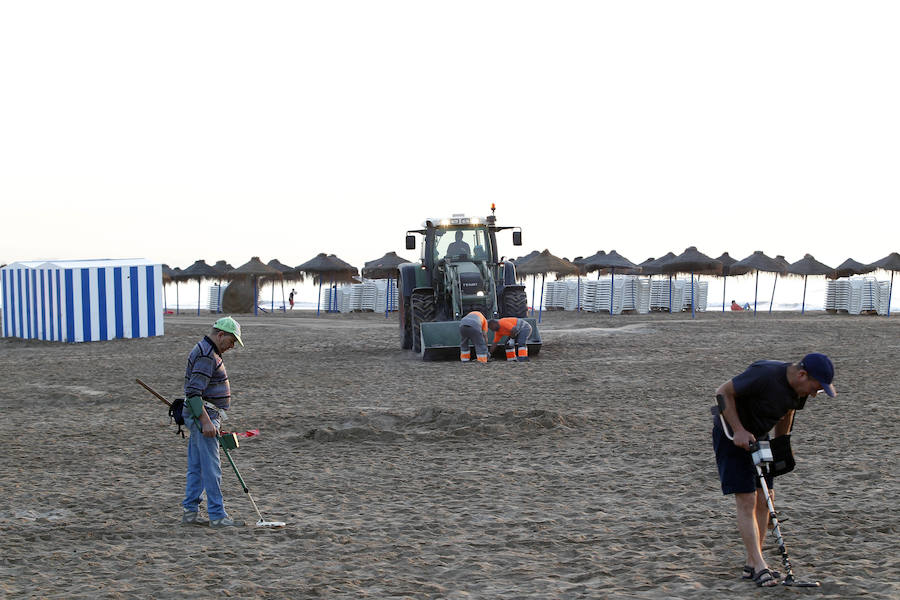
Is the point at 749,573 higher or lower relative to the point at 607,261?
lower

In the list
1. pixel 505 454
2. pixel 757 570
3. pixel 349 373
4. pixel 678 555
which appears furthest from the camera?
pixel 349 373

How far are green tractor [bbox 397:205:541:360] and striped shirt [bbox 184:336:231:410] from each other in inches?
458

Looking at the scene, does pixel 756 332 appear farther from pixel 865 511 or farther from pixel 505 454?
pixel 865 511

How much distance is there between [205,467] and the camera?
626 cm

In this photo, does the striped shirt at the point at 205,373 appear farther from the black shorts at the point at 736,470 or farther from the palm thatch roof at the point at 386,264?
the palm thatch roof at the point at 386,264

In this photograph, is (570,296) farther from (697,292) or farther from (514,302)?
(514,302)

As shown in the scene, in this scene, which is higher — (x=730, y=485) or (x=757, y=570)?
(x=730, y=485)

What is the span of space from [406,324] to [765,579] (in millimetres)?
15935

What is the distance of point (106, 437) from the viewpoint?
396 inches

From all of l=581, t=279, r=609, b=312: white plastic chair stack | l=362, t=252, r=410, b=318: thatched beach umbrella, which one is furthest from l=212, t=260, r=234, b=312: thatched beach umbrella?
l=581, t=279, r=609, b=312: white plastic chair stack

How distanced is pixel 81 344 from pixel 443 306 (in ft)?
35.4

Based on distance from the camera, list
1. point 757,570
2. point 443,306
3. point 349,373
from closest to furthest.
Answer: point 757,570 < point 349,373 < point 443,306

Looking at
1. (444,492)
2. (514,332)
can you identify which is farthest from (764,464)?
(514,332)

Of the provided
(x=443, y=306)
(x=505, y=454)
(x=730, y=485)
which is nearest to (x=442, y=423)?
(x=505, y=454)
